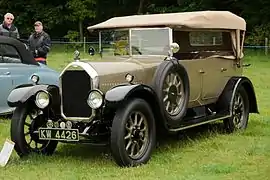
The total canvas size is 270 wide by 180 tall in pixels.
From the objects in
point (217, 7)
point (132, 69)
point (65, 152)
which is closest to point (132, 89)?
point (132, 69)

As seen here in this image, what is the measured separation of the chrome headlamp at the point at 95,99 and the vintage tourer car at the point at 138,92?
0.01 m

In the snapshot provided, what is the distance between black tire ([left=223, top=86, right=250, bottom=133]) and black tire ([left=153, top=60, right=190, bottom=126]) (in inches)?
51.6

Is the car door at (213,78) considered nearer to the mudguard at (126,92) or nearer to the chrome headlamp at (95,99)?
the mudguard at (126,92)

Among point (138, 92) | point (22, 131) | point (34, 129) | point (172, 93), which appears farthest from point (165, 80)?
point (22, 131)

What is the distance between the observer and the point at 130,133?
699cm

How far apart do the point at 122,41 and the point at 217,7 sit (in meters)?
29.2

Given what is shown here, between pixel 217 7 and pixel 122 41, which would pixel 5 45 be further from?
pixel 217 7

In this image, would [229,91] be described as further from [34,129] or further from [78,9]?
[78,9]

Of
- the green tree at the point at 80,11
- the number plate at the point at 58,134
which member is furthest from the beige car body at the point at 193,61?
the green tree at the point at 80,11

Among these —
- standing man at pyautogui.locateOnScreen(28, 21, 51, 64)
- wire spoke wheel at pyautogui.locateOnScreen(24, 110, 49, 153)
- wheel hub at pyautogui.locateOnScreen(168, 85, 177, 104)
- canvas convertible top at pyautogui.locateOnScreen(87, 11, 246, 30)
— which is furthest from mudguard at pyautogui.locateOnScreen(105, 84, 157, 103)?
standing man at pyautogui.locateOnScreen(28, 21, 51, 64)

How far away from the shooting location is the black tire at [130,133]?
673cm

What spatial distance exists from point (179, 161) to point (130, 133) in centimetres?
72

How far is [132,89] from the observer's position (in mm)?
6891

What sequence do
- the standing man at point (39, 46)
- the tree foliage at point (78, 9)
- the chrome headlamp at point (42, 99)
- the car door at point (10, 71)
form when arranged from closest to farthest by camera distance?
the chrome headlamp at point (42, 99) < the car door at point (10, 71) < the standing man at point (39, 46) < the tree foliage at point (78, 9)
